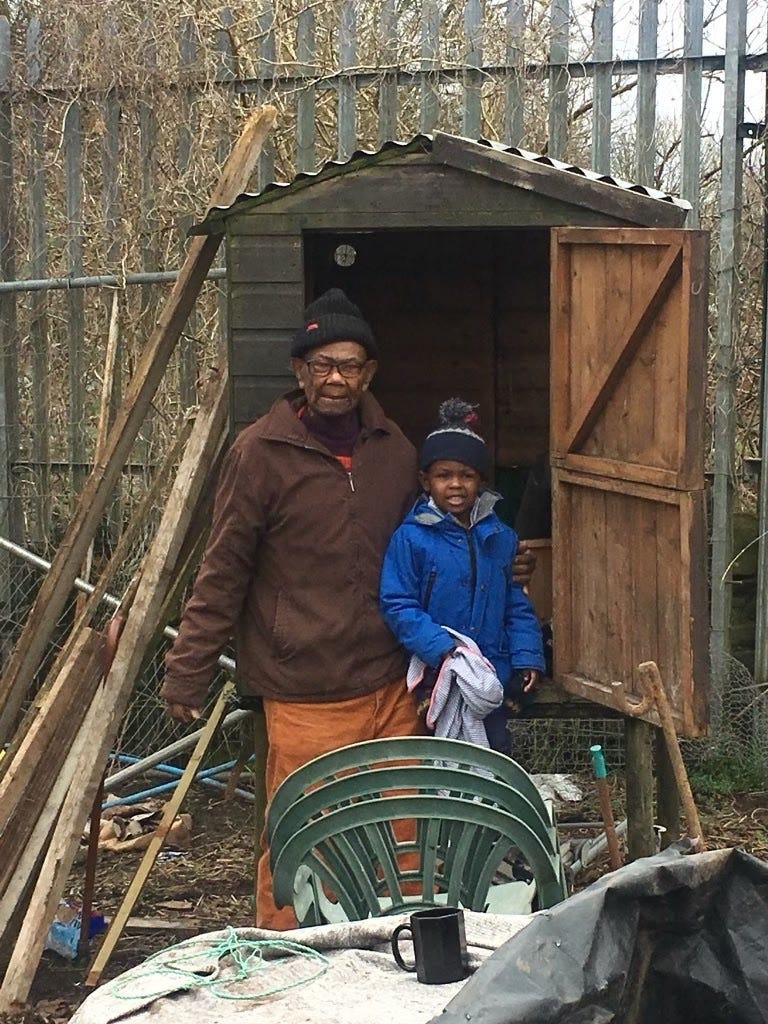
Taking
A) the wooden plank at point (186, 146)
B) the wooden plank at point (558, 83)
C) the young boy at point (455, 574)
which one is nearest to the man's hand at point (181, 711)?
the young boy at point (455, 574)

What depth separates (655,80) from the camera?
6578 millimetres

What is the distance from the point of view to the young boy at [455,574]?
488 centimetres

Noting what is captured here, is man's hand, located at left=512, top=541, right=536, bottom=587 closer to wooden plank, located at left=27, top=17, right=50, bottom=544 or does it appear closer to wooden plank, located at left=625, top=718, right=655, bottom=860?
wooden plank, located at left=625, top=718, right=655, bottom=860

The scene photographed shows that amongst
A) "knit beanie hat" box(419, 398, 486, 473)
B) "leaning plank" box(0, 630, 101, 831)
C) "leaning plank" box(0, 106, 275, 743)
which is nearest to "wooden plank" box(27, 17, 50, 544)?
"leaning plank" box(0, 106, 275, 743)

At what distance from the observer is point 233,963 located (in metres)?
2.92

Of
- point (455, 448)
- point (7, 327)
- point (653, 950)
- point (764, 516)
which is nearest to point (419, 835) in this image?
point (653, 950)

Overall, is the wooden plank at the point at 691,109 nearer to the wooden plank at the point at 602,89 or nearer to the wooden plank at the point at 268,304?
the wooden plank at the point at 602,89

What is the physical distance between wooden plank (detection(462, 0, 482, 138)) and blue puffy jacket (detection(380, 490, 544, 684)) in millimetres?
2335

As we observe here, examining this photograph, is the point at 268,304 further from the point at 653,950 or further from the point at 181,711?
the point at 653,950

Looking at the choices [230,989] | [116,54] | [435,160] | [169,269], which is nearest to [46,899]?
[230,989]

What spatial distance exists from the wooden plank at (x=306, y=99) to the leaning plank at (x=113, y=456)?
101cm

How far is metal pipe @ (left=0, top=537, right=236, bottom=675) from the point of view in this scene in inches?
255

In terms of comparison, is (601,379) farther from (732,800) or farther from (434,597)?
(732,800)

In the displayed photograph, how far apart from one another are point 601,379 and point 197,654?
160 centimetres
